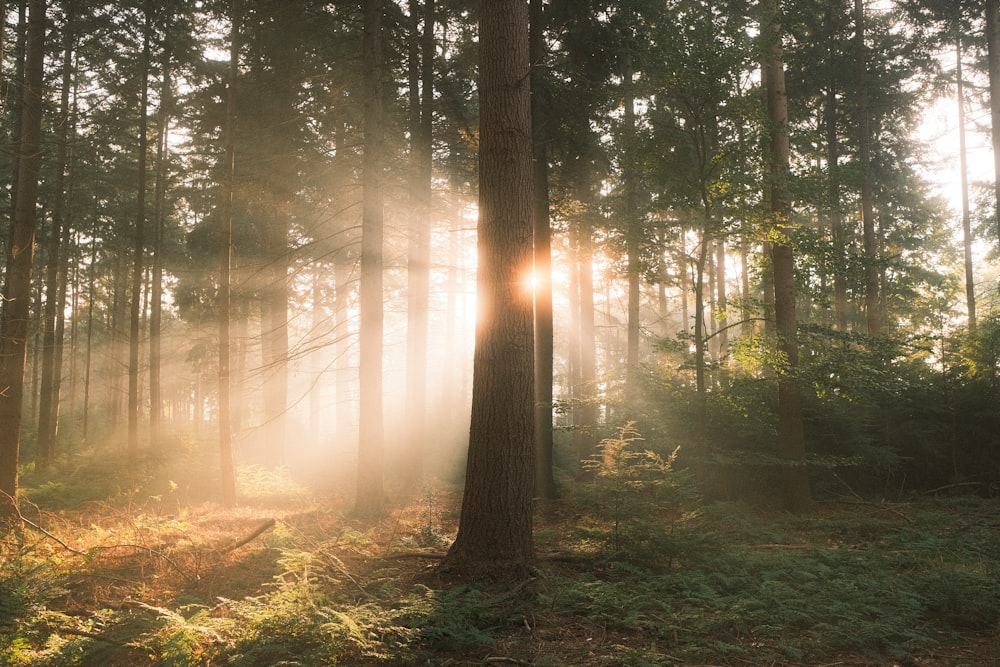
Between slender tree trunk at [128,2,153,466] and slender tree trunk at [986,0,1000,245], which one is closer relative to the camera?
slender tree trunk at [128,2,153,466]

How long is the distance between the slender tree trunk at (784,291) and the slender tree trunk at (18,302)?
1228 centimetres

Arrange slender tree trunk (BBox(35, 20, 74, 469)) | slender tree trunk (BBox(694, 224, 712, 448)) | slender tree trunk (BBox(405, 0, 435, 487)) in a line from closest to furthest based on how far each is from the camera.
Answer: slender tree trunk (BBox(694, 224, 712, 448)) → slender tree trunk (BBox(405, 0, 435, 487)) → slender tree trunk (BBox(35, 20, 74, 469))

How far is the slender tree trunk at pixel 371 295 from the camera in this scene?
10406 millimetres

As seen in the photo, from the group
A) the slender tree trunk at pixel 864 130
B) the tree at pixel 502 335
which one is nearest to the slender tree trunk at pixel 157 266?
the tree at pixel 502 335

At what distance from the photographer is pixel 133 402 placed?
→ 1501cm

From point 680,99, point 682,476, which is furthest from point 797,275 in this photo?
point 682,476

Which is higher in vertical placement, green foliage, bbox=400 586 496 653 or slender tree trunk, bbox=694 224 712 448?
slender tree trunk, bbox=694 224 712 448

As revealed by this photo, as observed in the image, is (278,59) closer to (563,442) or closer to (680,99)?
(680,99)

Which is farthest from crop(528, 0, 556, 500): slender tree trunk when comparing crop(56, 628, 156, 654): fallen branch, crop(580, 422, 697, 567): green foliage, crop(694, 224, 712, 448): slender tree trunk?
crop(56, 628, 156, 654): fallen branch

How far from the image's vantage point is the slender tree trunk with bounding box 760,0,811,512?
10.1 m

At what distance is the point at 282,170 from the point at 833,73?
1713 cm

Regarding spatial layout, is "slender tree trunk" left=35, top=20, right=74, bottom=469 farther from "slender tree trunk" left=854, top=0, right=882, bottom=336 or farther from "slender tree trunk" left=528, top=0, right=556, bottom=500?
"slender tree trunk" left=854, top=0, right=882, bottom=336

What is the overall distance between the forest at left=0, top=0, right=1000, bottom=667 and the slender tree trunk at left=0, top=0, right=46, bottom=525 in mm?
62

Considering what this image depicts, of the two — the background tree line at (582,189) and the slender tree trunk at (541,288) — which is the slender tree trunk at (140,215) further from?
the slender tree trunk at (541,288)
